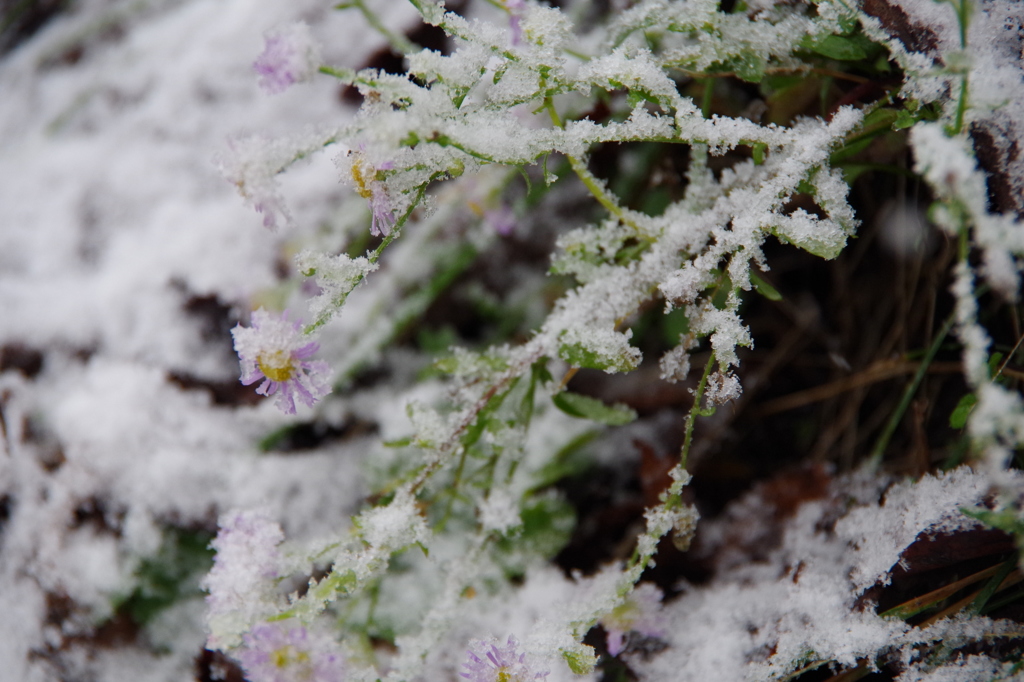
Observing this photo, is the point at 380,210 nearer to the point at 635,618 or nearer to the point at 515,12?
the point at 515,12

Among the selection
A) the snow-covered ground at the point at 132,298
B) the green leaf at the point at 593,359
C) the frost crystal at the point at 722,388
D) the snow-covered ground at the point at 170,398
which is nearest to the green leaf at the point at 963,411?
the snow-covered ground at the point at 170,398

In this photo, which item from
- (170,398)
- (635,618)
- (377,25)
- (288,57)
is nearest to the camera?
(288,57)

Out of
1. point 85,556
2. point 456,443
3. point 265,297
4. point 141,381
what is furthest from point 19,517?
point 456,443

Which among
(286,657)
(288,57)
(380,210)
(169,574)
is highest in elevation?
(288,57)

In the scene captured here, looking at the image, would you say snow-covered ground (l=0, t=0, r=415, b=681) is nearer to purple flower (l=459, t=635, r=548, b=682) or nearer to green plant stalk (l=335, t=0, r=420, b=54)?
green plant stalk (l=335, t=0, r=420, b=54)

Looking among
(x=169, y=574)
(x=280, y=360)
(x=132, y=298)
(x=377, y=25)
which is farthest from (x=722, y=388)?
(x=132, y=298)

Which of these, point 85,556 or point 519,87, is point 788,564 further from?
point 85,556
